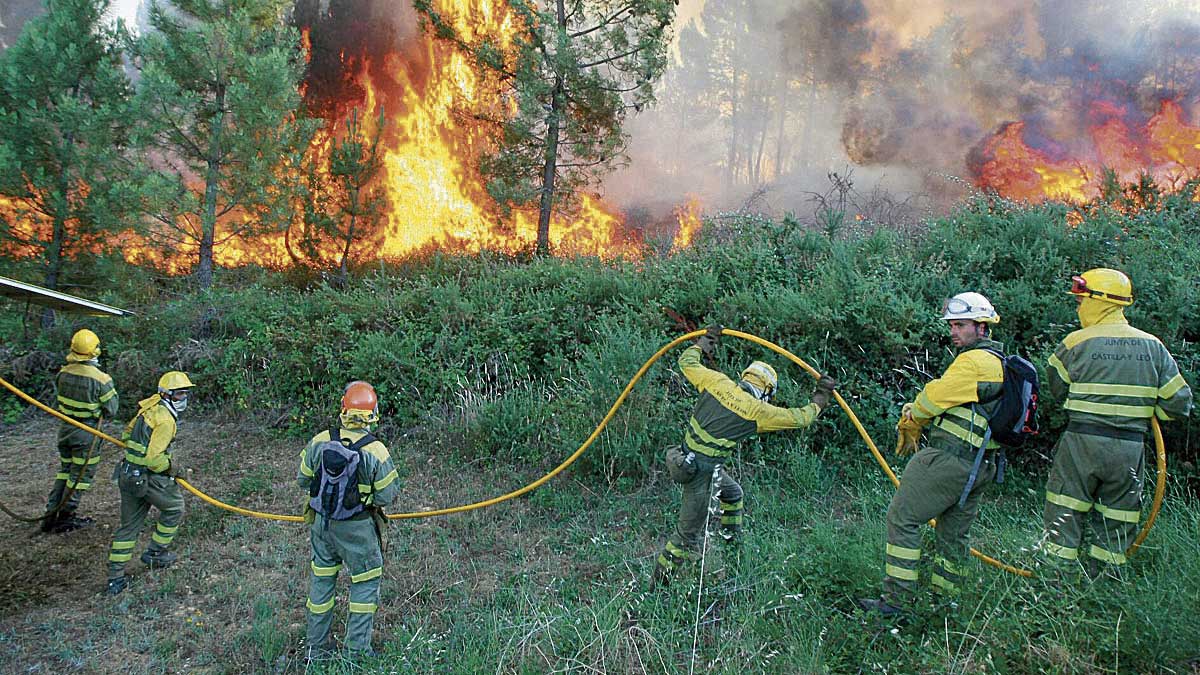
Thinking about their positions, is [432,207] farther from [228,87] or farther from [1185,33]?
[1185,33]

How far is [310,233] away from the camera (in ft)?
47.4

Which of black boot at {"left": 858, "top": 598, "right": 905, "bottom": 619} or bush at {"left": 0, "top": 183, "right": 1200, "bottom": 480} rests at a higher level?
bush at {"left": 0, "top": 183, "right": 1200, "bottom": 480}

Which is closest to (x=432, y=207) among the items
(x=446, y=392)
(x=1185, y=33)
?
(x=446, y=392)

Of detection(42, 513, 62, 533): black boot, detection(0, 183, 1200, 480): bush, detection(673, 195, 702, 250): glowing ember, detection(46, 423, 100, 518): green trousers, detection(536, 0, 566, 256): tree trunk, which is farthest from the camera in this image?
detection(673, 195, 702, 250): glowing ember

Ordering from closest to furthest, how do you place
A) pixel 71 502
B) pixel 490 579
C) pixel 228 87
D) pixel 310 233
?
pixel 490 579, pixel 71 502, pixel 228 87, pixel 310 233

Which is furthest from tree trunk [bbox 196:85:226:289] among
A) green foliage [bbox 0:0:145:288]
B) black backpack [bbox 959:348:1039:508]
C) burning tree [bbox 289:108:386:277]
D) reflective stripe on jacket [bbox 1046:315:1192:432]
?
reflective stripe on jacket [bbox 1046:315:1192:432]

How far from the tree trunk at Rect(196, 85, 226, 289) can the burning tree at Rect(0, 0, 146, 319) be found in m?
1.52

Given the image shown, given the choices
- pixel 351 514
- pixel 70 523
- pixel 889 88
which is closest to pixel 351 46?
pixel 70 523

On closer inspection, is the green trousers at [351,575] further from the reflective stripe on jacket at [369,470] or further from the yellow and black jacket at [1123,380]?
the yellow and black jacket at [1123,380]

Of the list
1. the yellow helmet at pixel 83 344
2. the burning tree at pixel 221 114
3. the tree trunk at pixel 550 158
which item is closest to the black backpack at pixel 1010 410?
the yellow helmet at pixel 83 344

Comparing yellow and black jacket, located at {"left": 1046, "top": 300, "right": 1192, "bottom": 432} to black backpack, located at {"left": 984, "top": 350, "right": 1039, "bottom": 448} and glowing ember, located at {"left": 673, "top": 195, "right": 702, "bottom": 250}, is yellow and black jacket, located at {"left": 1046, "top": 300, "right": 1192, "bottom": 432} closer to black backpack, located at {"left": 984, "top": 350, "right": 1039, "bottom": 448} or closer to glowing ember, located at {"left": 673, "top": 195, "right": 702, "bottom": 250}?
black backpack, located at {"left": 984, "top": 350, "right": 1039, "bottom": 448}

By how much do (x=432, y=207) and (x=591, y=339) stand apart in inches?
422

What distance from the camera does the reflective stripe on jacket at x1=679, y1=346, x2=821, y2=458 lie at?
4.51m

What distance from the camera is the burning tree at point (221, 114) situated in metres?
12.5
